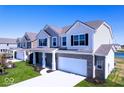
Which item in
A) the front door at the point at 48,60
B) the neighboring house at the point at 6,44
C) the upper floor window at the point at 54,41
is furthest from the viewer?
the neighboring house at the point at 6,44

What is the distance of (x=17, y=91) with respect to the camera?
8.90 metres

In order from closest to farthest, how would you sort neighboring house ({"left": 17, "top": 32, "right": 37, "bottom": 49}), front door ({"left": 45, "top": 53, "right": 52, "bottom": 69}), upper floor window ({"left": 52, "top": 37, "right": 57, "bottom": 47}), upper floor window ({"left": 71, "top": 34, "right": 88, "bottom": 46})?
upper floor window ({"left": 71, "top": 34, "right": 88, "bottom": 46})
front door ({"left": 45, "top": 53, "right": 52, "bottom": 69})
upper floor window ({"left": 52, "top": 37, "right": 57, "bottom": 47})
neighboring house ({"left": 17, "top": 32, "right": 37, "bottom": 49})

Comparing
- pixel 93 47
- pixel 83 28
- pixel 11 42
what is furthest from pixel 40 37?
pixel 11 42

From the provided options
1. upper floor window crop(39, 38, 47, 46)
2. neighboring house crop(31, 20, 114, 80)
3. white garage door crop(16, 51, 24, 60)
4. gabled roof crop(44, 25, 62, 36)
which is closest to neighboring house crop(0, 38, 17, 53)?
white garage door crop(16, 51, 24, 60)

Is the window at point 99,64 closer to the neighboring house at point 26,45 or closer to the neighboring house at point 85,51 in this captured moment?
the neighboring house at point 85,51

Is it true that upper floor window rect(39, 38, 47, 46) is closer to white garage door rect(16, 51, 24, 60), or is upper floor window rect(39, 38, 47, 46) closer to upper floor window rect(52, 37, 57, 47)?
upper floor window rect(52, 37, 57, 47)

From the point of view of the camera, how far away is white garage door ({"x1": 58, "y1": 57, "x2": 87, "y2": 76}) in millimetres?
12587

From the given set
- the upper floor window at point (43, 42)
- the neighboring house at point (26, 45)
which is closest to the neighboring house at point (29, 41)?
the neighboring house at point (26, 45)

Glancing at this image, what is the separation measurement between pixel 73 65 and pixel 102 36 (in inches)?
168

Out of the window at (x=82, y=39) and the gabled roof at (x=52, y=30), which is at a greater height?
the gabled roof at (x=52, y=30)

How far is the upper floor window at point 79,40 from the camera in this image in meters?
13.1

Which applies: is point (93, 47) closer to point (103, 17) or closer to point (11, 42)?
point (103, 17)

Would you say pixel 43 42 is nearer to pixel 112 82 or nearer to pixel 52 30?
pixel 52 30

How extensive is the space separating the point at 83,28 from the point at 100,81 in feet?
17.5
